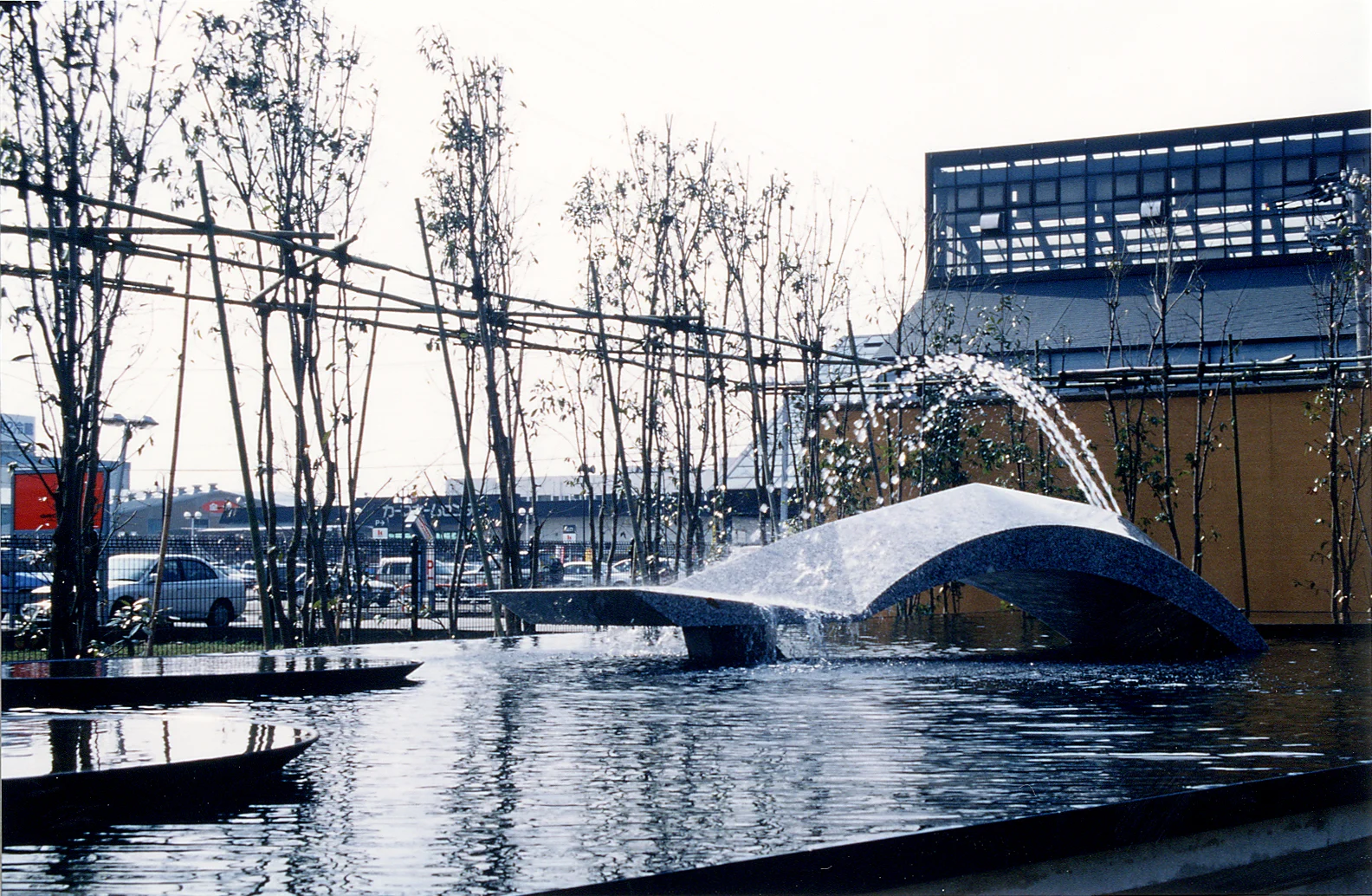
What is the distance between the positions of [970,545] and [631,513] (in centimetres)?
380

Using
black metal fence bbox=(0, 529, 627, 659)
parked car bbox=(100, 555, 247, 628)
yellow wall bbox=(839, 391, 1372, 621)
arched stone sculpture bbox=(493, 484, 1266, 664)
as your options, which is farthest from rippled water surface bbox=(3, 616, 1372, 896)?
parked car bbox=(100, 555, 247, 628)

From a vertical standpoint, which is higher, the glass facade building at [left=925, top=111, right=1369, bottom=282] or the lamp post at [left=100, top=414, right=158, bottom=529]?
the glass facade building at [left=925, top=111, right=1369, bottom=282]

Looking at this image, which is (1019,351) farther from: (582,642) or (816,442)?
(582,642)

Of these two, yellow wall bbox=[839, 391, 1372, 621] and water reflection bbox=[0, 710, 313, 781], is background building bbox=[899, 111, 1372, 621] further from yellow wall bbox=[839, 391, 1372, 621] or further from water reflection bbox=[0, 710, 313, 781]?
water reflection bbox=[0, 710, 313, 781]

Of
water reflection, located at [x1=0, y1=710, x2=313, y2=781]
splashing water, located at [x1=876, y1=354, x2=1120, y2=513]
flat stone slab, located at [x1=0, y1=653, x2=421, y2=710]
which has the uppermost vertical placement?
splashing water, located at [x1=876, y1=354, x2=1120, y2=513]

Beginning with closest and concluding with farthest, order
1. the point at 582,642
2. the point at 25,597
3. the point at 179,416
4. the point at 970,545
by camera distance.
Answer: the point at 970,545 < the point at 179,416 < the point at 582,642 < the point at 25,597

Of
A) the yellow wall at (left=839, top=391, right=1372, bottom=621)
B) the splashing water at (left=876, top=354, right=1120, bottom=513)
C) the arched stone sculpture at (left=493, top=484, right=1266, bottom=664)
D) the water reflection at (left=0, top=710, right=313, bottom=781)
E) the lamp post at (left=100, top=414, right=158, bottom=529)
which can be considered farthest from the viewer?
the yellow wall at (left=839, top=391, right=1372, bottom=621)

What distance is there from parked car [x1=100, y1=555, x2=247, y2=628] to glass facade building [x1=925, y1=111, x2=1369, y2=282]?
513 inches

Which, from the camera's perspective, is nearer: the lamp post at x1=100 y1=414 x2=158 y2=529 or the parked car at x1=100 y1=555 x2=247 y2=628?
the lamp post at x1=100 y1=414 x2=158 y2=529

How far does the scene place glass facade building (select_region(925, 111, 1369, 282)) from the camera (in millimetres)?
22750

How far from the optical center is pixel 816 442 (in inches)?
377

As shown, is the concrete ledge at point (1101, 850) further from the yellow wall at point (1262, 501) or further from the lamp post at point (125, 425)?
the yellow wall at point (1262, 501)

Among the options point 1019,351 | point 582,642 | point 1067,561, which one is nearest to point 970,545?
point 1067,561

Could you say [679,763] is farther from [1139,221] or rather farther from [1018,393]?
[1139,221]
